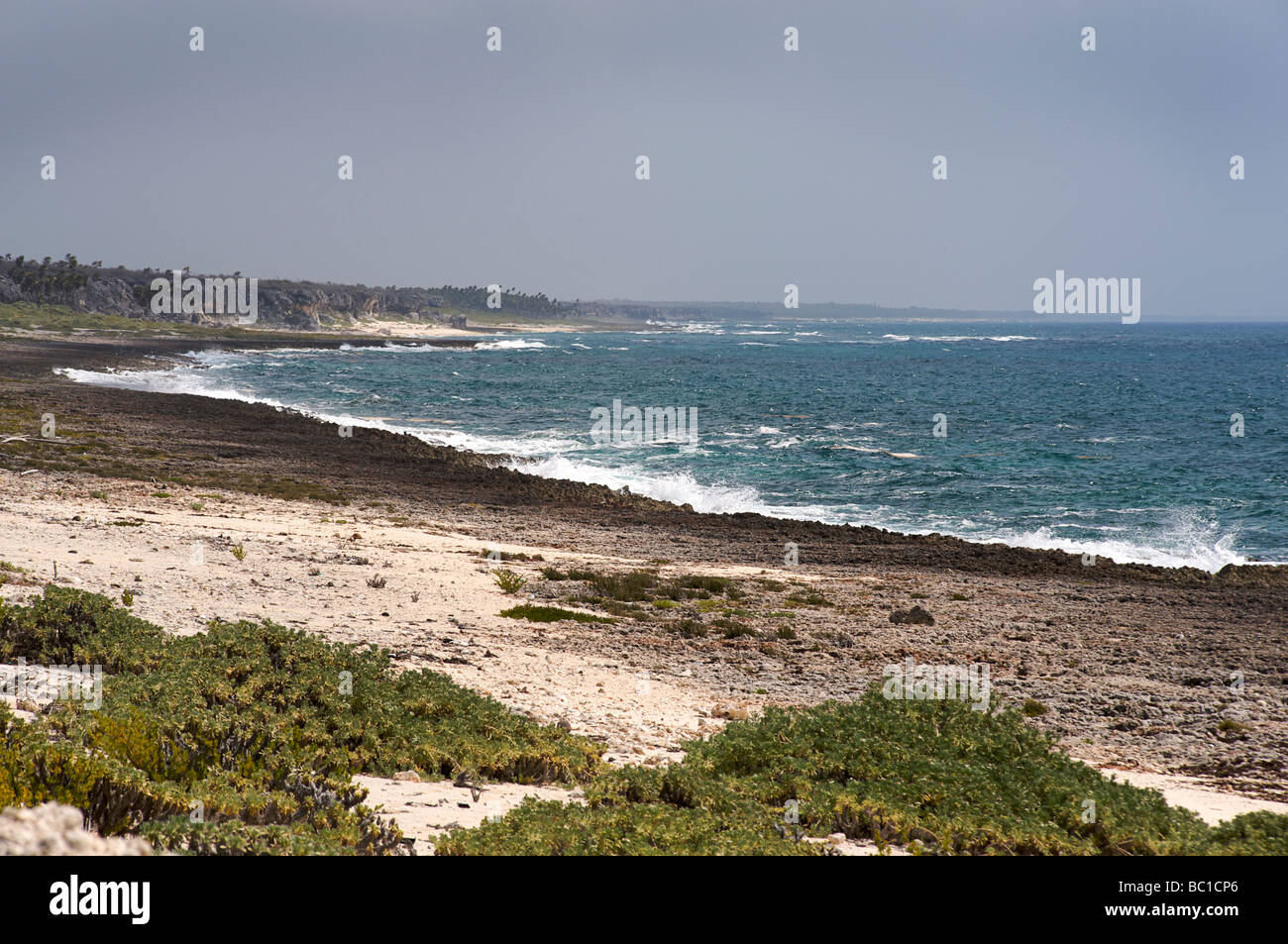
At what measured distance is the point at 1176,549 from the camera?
25938 millimetres

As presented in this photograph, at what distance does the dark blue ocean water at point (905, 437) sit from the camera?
30062 mm

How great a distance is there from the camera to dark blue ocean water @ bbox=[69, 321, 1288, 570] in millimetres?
30062

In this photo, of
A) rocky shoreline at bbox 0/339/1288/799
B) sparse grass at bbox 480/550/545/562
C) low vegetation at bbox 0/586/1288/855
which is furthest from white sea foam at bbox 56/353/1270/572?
low vegetation at bbox 0/586/1288/855

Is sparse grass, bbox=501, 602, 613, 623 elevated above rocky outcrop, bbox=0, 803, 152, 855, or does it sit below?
below

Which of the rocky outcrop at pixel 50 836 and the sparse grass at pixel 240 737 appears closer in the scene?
the rocky outcrop at pixel 50 836

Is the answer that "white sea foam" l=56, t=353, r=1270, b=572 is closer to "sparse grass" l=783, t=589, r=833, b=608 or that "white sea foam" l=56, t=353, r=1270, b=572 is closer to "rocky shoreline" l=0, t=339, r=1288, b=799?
"rocky shoreline" l=0, t=339, r=1288, b=799

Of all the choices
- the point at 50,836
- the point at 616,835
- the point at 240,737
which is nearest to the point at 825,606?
the point at 616,835

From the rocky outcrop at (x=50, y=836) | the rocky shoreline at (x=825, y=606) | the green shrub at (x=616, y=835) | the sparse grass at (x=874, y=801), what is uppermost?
the rocky outcrop at (x=50, y=836)

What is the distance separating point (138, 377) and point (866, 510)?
59369mm

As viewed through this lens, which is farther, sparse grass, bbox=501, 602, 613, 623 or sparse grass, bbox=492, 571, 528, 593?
sparse grass, bbox=492, 571, 528, 593

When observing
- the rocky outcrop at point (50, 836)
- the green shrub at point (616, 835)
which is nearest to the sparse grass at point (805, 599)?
the green shrub at point (616, 835)

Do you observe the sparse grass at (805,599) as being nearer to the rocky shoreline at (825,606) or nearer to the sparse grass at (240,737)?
the rocky shoreline at (825,606)

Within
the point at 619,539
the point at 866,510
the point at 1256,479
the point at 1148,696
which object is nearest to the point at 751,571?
the point at 619,539
